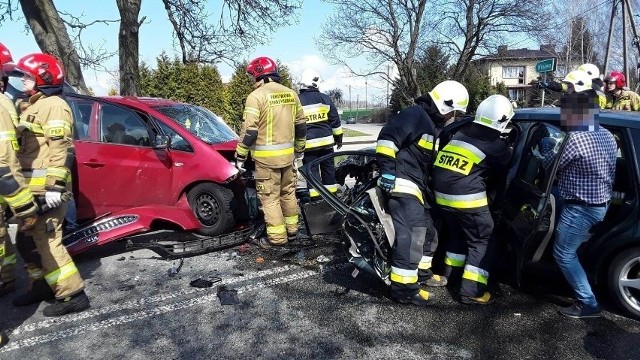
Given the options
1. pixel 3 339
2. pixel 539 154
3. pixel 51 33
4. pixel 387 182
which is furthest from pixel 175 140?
pixel 51 33

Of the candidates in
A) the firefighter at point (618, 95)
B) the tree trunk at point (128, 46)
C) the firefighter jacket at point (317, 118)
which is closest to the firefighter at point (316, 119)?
the firefighter jacket at point (317, 118)

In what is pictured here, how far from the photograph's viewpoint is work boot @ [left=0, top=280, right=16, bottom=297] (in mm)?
4086

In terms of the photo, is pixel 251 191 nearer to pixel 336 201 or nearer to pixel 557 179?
pixel 336 201

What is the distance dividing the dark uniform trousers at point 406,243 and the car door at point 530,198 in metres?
0.61

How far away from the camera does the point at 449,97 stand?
3.60m

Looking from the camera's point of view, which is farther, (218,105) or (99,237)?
(218,105)

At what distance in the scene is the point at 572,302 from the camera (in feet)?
11.9

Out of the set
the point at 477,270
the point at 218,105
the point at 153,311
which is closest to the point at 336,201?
the point at 477,270

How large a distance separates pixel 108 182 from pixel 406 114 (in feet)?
11.4

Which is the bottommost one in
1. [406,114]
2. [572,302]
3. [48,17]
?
[572,302]

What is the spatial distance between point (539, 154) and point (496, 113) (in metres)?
0.47

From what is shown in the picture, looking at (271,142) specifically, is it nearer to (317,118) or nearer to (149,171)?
(317,118)

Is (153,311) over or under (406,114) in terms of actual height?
under

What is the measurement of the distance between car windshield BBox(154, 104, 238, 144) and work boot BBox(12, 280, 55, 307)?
2234 mm
